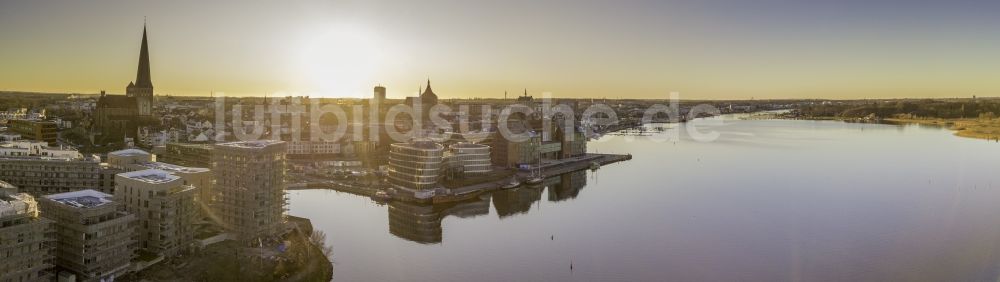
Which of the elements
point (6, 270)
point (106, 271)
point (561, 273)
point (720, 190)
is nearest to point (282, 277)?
point (106, 271)

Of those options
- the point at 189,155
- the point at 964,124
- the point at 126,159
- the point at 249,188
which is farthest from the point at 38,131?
the point at 964,124

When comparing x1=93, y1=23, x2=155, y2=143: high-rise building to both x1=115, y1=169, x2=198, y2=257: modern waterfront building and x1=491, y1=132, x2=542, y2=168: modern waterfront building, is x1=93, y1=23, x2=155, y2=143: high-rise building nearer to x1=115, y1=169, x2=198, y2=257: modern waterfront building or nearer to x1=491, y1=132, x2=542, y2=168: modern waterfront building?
x1=491, y1=132, x2=542, y2=168: modern waterfront building

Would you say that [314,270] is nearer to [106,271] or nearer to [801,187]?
[106,271]

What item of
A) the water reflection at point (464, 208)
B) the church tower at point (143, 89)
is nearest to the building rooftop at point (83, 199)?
the water reflection at point (464, 208)

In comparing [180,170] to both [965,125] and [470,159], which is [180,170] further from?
[965,125]

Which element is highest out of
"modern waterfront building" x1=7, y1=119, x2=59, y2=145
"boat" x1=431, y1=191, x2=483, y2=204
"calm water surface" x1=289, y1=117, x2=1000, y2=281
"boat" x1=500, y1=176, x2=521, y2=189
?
"modern waterfront building" x1=7, y1=119, x2=59, y2=145

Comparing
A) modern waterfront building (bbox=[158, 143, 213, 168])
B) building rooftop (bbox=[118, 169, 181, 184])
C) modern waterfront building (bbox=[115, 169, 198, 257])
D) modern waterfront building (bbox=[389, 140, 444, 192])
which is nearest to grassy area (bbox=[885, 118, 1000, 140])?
modern waterfront building (bbox=[389, 140, 444, 192])
